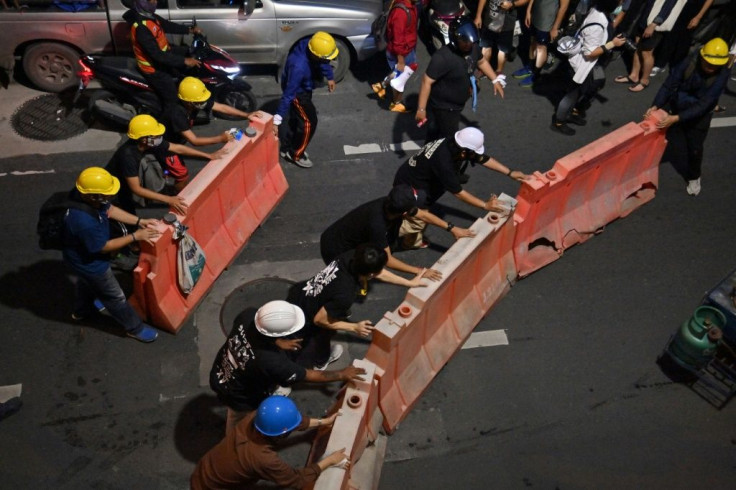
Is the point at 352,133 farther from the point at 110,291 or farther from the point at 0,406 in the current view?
the point at 0,406

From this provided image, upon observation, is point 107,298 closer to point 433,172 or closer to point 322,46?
point 433,172

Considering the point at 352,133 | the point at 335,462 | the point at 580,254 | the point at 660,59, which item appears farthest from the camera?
the point at 660,59

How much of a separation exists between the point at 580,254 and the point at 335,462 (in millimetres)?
4528

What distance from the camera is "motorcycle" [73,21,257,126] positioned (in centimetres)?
889

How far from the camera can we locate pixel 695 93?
8039 millimetres

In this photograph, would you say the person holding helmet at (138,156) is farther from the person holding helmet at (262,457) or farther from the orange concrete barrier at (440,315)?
the person holding helmet at (262,457)

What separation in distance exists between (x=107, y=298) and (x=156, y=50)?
141 inches

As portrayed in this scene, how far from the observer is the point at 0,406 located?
A: 5969 mm

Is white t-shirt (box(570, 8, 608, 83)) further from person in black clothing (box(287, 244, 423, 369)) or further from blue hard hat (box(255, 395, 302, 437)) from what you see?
blue hard hat (box(255, 395, 302, 437))

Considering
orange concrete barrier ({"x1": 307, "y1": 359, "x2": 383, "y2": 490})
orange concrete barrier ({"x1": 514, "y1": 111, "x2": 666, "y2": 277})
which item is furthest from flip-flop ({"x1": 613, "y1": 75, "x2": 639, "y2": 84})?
orange concrete barrier ({"x1": 307, "y1": 359, "x2": 383, "y2": 490})

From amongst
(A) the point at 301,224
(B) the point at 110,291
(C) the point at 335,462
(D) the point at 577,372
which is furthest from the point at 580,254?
(B) the point at 110,291

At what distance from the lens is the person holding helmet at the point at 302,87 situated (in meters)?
7.99

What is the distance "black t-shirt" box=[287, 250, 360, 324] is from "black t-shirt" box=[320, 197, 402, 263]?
0.58 meters

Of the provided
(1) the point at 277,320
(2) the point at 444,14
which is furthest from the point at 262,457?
(2) the point at 444,14
